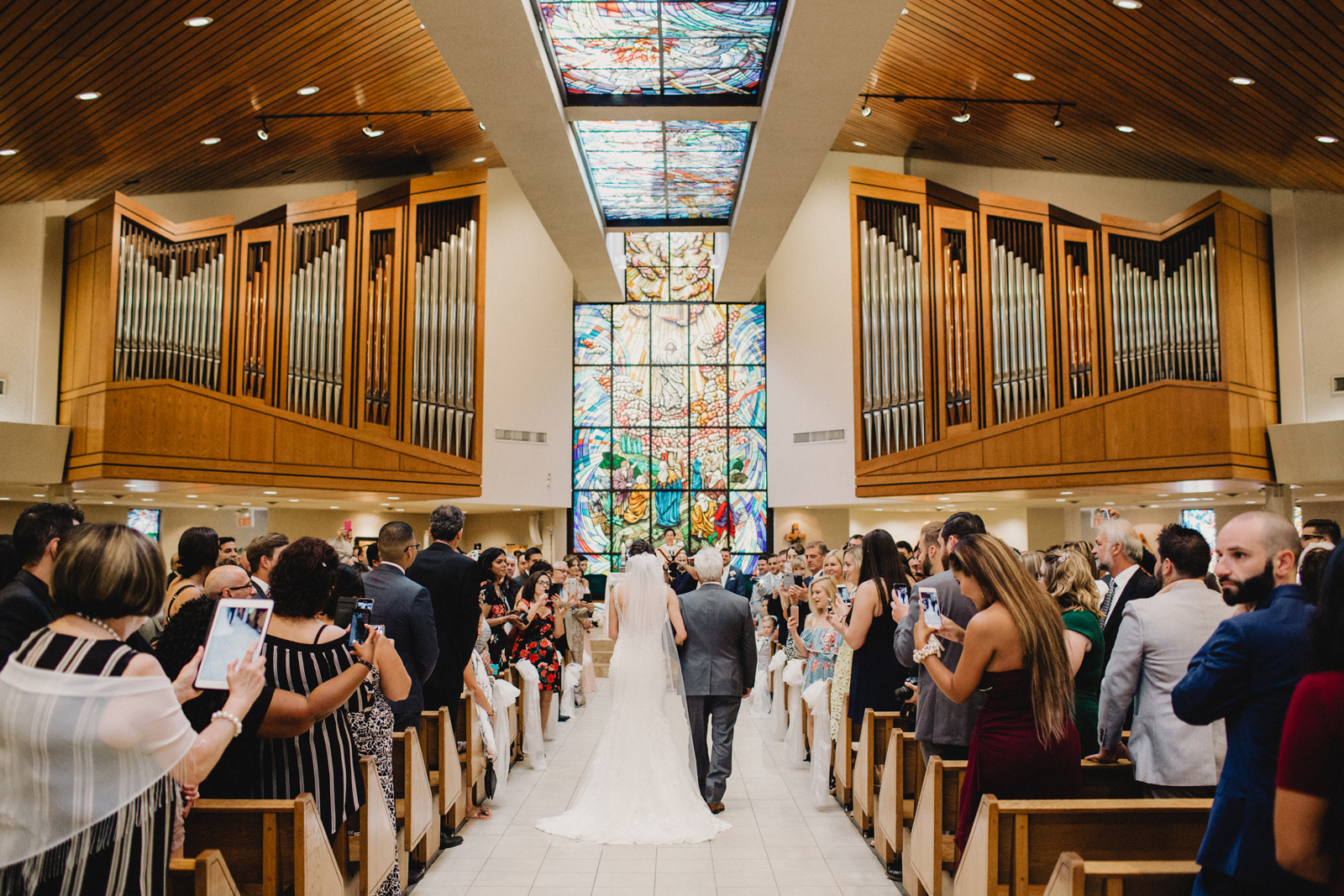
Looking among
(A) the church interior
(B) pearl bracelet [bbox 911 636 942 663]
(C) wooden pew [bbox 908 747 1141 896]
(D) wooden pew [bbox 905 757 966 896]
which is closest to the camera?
(B) pearl bracelet [bbox 911 636 942 663]

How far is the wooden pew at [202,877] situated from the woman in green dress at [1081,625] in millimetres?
2956

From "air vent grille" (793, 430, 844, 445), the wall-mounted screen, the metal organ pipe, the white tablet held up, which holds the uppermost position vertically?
the metal organ pipe

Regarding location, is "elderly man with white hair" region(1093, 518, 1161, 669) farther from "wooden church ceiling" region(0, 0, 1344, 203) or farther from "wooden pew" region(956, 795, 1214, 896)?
"wooden church ceiling" region(0, 0, 1344, 203)

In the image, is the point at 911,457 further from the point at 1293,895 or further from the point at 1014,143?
A: the point at 1293,895

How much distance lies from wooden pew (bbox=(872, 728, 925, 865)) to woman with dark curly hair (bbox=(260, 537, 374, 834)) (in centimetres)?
249

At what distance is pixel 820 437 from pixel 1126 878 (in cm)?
1521

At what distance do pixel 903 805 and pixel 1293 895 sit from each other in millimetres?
2738

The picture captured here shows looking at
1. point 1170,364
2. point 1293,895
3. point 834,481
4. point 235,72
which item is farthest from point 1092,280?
point 1293,895

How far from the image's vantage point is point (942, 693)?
167 inches

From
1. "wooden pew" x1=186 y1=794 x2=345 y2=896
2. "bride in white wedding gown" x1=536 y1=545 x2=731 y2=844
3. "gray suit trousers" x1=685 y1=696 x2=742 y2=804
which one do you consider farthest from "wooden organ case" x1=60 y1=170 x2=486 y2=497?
"wooden pew" x1=186 y1=794 x2=345 y2=896

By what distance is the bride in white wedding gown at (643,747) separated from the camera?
18.2 ft

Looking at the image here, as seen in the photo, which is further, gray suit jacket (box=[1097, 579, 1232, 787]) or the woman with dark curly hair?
gray suit jacket (box=[1097, 579, 1232, 787])

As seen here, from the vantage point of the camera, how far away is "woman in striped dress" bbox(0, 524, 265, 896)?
193 centimetres

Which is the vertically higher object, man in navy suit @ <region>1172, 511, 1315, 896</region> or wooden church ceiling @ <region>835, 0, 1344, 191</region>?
wooden church ceiling @ <region>835, 0, 1344, 191</region>
